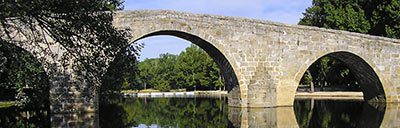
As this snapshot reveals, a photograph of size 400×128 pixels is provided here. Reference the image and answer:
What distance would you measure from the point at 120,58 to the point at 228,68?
1136 centimetres

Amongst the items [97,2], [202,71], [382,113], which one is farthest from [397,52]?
[202,71]

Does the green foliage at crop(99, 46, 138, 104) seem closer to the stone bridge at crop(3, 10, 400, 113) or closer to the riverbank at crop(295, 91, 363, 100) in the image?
the stone bridge at crop(3, 10, 400, 113)

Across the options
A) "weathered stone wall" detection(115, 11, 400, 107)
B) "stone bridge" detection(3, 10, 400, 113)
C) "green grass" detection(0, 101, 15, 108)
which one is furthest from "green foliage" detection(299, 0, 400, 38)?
"green grass" detection(0, 101, 15, 108)

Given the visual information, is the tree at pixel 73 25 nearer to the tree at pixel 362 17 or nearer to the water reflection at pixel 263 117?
the water reflection at pixel 263 117

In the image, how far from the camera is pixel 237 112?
18.8 meters

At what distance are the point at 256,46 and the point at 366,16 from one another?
13115 millimetres

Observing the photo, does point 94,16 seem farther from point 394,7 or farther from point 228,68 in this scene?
point 394,7

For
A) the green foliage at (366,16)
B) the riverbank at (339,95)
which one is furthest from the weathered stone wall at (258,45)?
the green foliage at (366,16)

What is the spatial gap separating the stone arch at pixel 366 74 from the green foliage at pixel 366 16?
571cm

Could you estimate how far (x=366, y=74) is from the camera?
23.5 metres

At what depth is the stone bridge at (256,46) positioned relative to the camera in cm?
1934

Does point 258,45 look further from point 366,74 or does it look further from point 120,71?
point 120,71

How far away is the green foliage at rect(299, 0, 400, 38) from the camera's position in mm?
28456

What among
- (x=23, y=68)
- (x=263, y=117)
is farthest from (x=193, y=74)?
(x=23, y=68)
